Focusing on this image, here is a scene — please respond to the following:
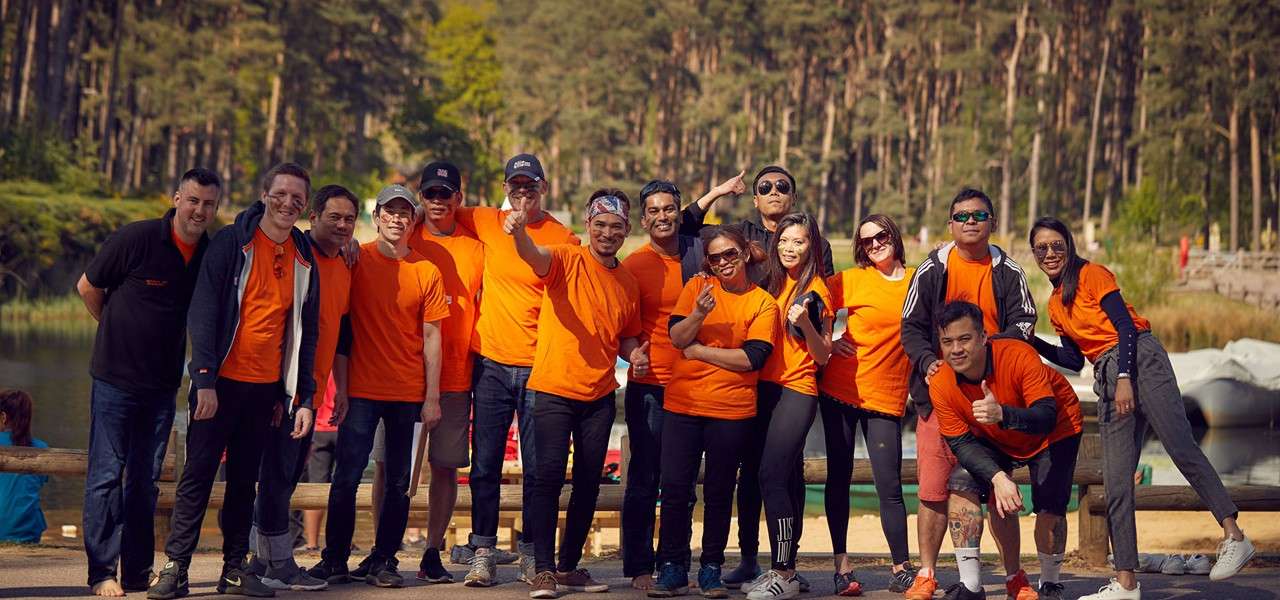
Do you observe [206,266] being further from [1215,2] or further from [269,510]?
[1215,2]

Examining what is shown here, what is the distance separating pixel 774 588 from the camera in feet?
23.9

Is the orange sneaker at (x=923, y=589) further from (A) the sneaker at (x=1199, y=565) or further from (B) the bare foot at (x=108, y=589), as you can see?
(B) the bare foot at (x=108, y=589)

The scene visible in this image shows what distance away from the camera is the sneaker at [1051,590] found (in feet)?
23.8

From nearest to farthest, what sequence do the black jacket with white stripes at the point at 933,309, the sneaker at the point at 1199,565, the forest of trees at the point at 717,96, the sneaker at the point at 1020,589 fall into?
the sneaker at the point at 1020,589
the black jacket with white stripes at the point at 933,309
the sneaker at the point at 1199,565
the forest of trees at the point at 717,96

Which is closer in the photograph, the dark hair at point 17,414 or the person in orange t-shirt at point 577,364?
the person in orange t-shirt at point 577,364

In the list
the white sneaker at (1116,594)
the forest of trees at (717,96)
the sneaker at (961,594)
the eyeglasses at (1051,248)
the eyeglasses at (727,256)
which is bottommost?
the sneaker at (961,594)

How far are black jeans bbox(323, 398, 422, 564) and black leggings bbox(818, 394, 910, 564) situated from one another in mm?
2235

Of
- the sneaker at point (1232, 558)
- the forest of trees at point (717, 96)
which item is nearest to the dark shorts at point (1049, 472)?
the sneaker at point (1232, 558)

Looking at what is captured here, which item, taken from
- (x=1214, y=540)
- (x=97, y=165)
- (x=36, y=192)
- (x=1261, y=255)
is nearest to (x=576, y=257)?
(x=1214, y=540)

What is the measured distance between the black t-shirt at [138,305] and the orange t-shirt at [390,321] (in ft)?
3.16

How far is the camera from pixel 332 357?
7340 mm

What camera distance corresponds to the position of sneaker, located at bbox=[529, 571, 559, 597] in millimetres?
7156

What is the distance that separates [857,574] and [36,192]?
Result: 38.7 metres

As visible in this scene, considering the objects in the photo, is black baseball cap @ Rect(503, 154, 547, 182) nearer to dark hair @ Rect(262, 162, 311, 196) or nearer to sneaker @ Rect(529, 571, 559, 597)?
dark hair @ Rect(262, 162, 311, 196)
